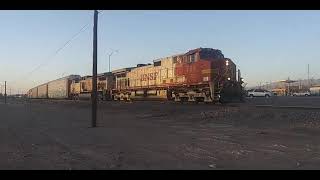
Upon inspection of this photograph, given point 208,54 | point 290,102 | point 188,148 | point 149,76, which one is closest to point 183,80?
point 208,54

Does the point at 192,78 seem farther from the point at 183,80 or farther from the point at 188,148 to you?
the point at 188,148

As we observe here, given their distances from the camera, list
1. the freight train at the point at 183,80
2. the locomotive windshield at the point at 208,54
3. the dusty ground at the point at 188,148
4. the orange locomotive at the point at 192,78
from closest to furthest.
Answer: the dusty ground at the point at 188,148 → the orange locomotive at the point at 192,78 → the freight train at the point at 183,80 → the locomotive windshield at the point at 208,54

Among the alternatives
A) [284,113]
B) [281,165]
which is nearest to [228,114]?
[284,113]

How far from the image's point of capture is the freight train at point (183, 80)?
31.7 m

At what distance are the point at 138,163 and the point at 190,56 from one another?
2544cm

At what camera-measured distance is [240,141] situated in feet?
47.8

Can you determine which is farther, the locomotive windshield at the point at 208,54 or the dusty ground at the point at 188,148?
the locomotive windshield at the point at 208,54

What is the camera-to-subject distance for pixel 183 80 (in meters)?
35.7

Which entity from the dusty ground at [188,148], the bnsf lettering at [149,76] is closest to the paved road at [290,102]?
the bnsf lettering at [149,76]

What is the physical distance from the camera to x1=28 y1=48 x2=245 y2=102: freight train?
31.7 meters

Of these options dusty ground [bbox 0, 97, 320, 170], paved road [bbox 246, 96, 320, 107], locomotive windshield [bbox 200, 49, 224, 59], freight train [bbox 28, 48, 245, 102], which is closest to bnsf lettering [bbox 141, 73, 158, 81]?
freight train [bbox 28, 48, 245, 102]

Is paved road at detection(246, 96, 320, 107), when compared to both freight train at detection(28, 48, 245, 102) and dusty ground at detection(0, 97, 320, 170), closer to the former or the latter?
→ freight train at detection(28, 48, 245, 102)

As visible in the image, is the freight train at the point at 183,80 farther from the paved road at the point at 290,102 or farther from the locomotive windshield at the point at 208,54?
the paved road at the point at 290,102
